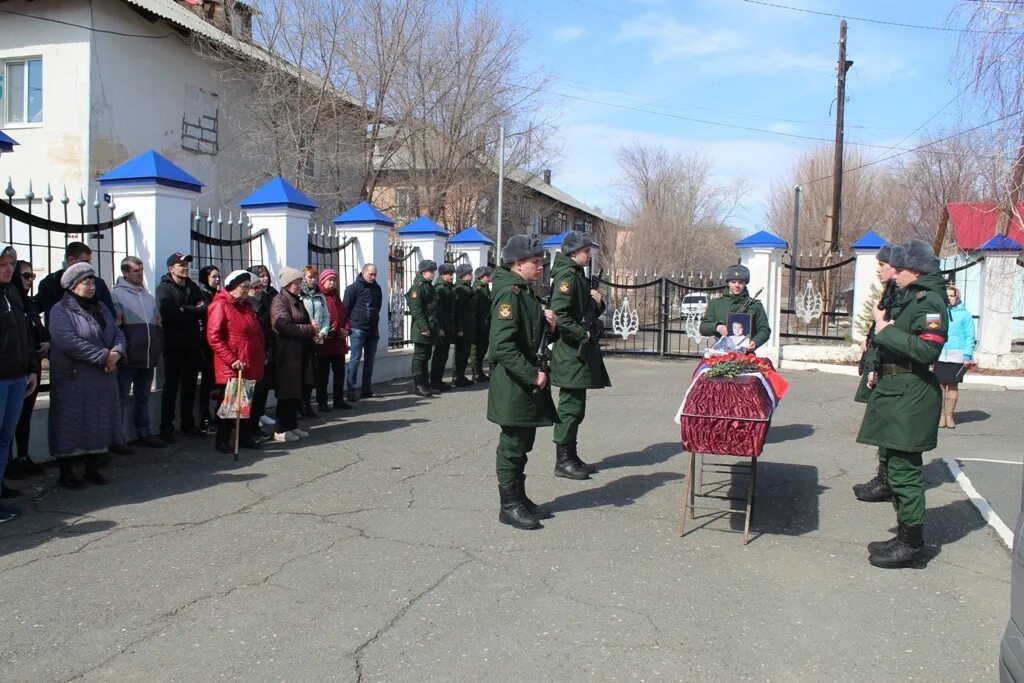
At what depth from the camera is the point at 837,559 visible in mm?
5172

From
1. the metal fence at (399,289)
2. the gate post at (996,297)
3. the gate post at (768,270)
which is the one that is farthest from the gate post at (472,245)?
the gate post at (996,297)

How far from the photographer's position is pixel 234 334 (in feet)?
25.0

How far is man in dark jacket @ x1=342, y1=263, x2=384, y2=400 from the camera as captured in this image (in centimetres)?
1123

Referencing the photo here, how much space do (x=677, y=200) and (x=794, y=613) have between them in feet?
137

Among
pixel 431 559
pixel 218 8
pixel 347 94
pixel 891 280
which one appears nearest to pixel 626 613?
pixel 431 559

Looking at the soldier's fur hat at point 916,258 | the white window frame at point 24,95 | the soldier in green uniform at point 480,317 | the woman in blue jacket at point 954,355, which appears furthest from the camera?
the white window frame at point 24,95

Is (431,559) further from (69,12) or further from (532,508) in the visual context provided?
(69,12)

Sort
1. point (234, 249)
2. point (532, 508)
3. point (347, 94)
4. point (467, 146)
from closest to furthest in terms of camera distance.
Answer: point (532, 508)
point (234, 249)
point (347, 94)
point (467, 146)

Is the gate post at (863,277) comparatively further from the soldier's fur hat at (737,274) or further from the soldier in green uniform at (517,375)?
the soldier in green uniform at (517,375)

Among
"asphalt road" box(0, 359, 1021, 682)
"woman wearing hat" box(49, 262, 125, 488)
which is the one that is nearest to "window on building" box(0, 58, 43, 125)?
"woman wearing hat" box(49, 262, 125, 488)

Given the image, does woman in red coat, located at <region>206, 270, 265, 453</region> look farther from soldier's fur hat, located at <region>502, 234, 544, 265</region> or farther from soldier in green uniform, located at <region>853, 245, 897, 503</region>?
soldier in green uniform, located at <region>853, 245, 897, 503</region>

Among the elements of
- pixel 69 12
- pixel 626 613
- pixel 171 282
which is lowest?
pixel 626 613

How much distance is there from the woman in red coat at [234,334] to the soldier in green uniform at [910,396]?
17.5ft

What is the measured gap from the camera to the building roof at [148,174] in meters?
8.45
